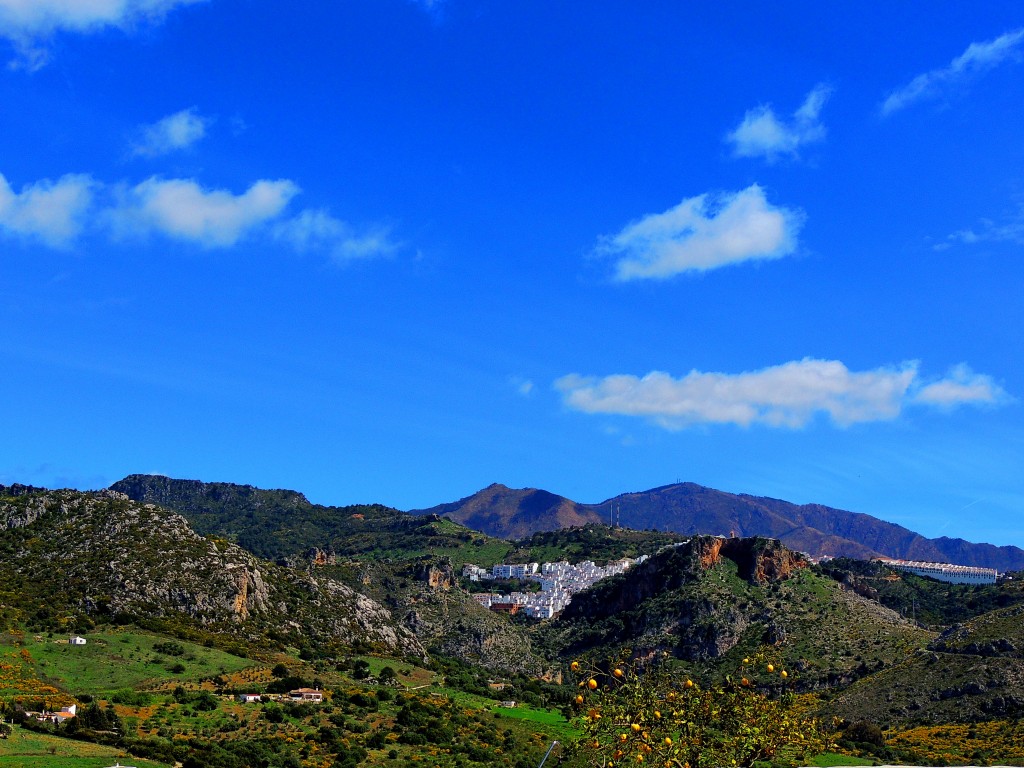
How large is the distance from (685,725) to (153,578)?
7267 centimetres

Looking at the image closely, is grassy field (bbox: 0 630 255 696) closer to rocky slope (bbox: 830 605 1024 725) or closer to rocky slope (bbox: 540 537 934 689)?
rocky slope (bbox: 830 605 1024 725)

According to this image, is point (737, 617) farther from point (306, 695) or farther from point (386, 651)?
point (306, 695)

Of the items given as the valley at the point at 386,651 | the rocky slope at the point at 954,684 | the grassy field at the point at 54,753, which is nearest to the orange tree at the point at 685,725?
the valley at the point at 386,651

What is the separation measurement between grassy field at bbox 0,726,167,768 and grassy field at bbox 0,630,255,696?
32.3 feet

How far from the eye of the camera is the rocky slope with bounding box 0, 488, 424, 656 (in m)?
81.7

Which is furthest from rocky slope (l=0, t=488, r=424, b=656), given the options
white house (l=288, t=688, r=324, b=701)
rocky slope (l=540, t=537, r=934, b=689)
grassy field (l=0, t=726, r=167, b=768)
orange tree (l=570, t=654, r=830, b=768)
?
orange tree (l=570, t=654, r=830, b=768)

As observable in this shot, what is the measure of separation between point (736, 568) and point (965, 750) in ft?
252

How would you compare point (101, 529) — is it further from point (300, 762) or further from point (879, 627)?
point (879, 627)

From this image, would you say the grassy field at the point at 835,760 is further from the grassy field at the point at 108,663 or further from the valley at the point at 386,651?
the grassy field at the point at 108,663

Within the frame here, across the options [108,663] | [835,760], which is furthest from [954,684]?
[108,663]

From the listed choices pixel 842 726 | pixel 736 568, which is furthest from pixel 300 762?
pixel 736 568

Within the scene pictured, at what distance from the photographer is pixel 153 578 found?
84.9 m

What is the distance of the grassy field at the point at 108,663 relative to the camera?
193 ft

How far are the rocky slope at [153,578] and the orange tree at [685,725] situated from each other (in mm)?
62253
